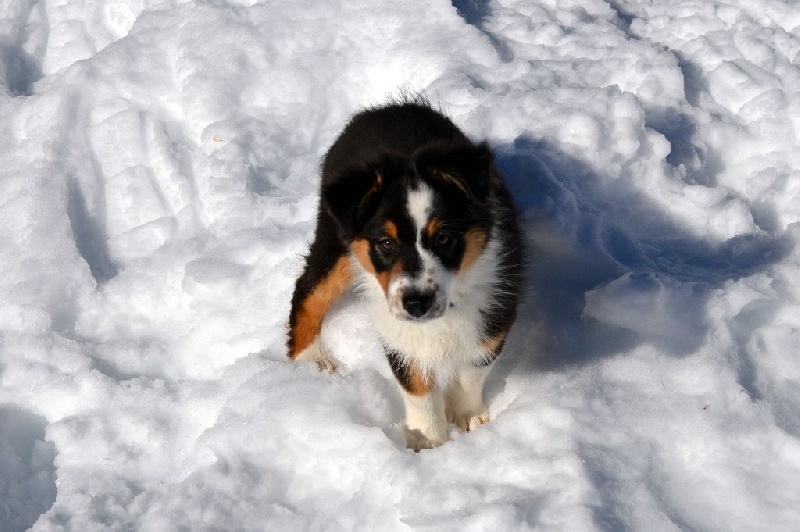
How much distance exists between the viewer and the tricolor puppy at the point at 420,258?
10.5ft

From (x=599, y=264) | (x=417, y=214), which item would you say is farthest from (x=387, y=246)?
(x=599, y=264)

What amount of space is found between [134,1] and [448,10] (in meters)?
2.47

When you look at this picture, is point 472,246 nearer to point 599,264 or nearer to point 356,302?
point 599,264

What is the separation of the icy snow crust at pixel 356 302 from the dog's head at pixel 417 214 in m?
0.77

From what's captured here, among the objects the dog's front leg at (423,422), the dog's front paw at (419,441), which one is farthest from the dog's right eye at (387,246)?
the dog's front paw at (419,441)

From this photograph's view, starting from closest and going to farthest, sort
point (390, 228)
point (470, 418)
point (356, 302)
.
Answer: point (390, 228)
point (470, 418)
point (356, 302)

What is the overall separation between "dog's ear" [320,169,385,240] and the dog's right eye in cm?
12

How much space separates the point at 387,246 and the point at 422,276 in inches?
8.7

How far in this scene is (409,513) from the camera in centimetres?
318

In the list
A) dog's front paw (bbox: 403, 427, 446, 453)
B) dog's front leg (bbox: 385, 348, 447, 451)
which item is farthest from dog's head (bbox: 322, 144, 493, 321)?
dog's front paw (bbox: 403, 427, 446, 453)

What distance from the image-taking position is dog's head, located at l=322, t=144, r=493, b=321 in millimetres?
3146

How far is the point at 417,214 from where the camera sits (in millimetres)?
3182

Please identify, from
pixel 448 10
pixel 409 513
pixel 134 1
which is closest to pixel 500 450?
pixel 409 513

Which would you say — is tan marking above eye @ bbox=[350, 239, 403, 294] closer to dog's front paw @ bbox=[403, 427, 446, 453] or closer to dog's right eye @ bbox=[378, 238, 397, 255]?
dog's right eye @ bbox=[378, 238, 397, 255]
